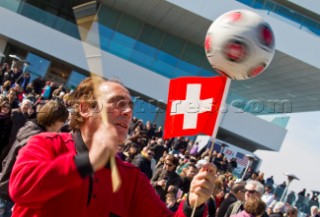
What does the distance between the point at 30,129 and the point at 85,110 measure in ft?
5.91

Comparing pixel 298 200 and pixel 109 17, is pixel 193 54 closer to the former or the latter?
pixel 109 17

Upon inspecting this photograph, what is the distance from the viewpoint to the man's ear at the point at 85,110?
219 cm

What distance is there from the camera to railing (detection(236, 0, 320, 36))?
955 inches

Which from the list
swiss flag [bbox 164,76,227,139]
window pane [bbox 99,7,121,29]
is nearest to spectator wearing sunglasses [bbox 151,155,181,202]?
swiss flag [bbox 164,76,227,139]

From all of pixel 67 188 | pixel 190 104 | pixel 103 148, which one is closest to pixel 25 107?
pixel 190 104

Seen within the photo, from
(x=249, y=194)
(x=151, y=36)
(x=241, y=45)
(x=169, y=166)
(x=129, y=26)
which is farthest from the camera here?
(x=151, y=36)

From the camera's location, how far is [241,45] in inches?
104

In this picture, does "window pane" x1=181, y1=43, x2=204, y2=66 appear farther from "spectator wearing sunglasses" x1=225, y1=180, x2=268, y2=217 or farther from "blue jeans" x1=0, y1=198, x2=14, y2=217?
"blue jeans" x1=0, y1=198, x2=14, y2=217

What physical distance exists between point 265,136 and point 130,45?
10.2 metres

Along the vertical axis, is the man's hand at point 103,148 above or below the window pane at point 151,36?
below

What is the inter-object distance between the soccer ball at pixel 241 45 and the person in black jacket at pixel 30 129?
1.83m

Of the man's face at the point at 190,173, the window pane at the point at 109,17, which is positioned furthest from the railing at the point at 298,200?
the window pane at the point at 109,17

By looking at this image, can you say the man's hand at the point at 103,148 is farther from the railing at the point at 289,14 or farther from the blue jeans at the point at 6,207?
the railing at the point at 289,14

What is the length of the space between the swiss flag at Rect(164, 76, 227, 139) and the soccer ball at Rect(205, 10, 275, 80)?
1.55 metres
